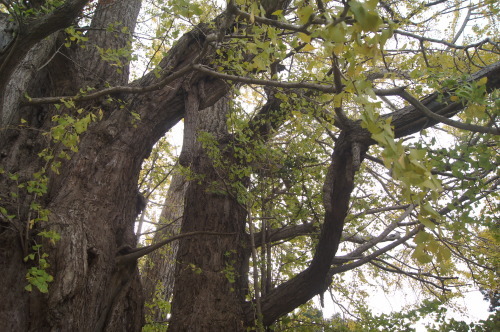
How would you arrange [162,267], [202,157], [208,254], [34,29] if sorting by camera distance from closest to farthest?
[34,29], [208,254], [202,157], [162,267]

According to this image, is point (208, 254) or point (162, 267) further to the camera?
point (162, 267)

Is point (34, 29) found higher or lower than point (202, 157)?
lower

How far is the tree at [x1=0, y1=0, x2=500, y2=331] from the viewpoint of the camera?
96.9 inches

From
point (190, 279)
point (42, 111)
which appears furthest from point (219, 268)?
point (42, 111)

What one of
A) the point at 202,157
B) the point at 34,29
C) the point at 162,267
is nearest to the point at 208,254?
the point at 202,157

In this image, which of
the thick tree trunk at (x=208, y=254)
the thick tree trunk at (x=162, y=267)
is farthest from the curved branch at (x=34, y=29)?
the thick tree trunk at (x=162, y=267)

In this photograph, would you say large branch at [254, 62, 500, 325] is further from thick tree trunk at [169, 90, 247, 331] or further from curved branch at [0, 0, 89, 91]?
curved branch at [0, 0, 89, 91]

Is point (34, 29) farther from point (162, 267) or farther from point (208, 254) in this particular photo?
point (162, 267)

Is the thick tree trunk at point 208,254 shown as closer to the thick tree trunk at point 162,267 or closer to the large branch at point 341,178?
the large branch at point 341,178

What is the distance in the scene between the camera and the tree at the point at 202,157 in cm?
246

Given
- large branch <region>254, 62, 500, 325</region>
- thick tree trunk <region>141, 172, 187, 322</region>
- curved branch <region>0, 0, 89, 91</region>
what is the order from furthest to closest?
1. thick tree trunk <region>141, 172, 187, 322</region>
2. large branch <region>254, 62, 500, 325</region>
3. curved branch <region>0, 0, 89, 91</region>

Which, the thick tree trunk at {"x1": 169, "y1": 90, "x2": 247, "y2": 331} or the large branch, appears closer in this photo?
the large branch

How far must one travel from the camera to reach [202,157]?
4.79m

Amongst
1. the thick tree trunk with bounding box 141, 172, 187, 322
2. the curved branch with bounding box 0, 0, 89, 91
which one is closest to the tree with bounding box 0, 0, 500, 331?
the curved branch with bounding box 0, 0, 89, 91
